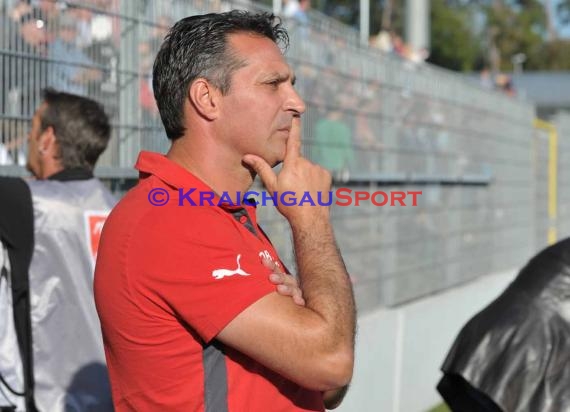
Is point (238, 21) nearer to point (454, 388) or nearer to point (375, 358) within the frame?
point (454, 388)

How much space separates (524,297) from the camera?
4715 millimetres

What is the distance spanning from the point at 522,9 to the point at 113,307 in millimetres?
70217

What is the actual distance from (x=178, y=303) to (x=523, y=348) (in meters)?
2.58

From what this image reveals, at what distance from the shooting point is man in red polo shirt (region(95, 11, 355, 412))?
2424 mm

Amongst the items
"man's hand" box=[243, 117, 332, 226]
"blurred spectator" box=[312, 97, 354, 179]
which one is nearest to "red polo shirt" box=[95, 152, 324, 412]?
"man's hand" box=[243, 117, 332, 226]

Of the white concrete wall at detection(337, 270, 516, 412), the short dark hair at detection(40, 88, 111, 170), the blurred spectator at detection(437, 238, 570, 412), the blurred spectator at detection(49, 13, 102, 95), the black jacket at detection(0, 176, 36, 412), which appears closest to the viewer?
the black jacket at detection(0, 176, 36, 412)

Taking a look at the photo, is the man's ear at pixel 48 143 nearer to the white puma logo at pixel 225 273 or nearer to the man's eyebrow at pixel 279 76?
the man's eyebrow at pixel 279 76

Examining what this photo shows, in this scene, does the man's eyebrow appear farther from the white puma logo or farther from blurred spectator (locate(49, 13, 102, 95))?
blurred spectator (locate(49, 13, 102, 95))

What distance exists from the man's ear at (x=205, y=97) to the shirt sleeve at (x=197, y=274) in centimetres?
31

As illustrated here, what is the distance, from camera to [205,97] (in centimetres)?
268

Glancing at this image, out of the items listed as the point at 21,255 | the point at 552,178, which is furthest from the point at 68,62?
the point at 552,178
